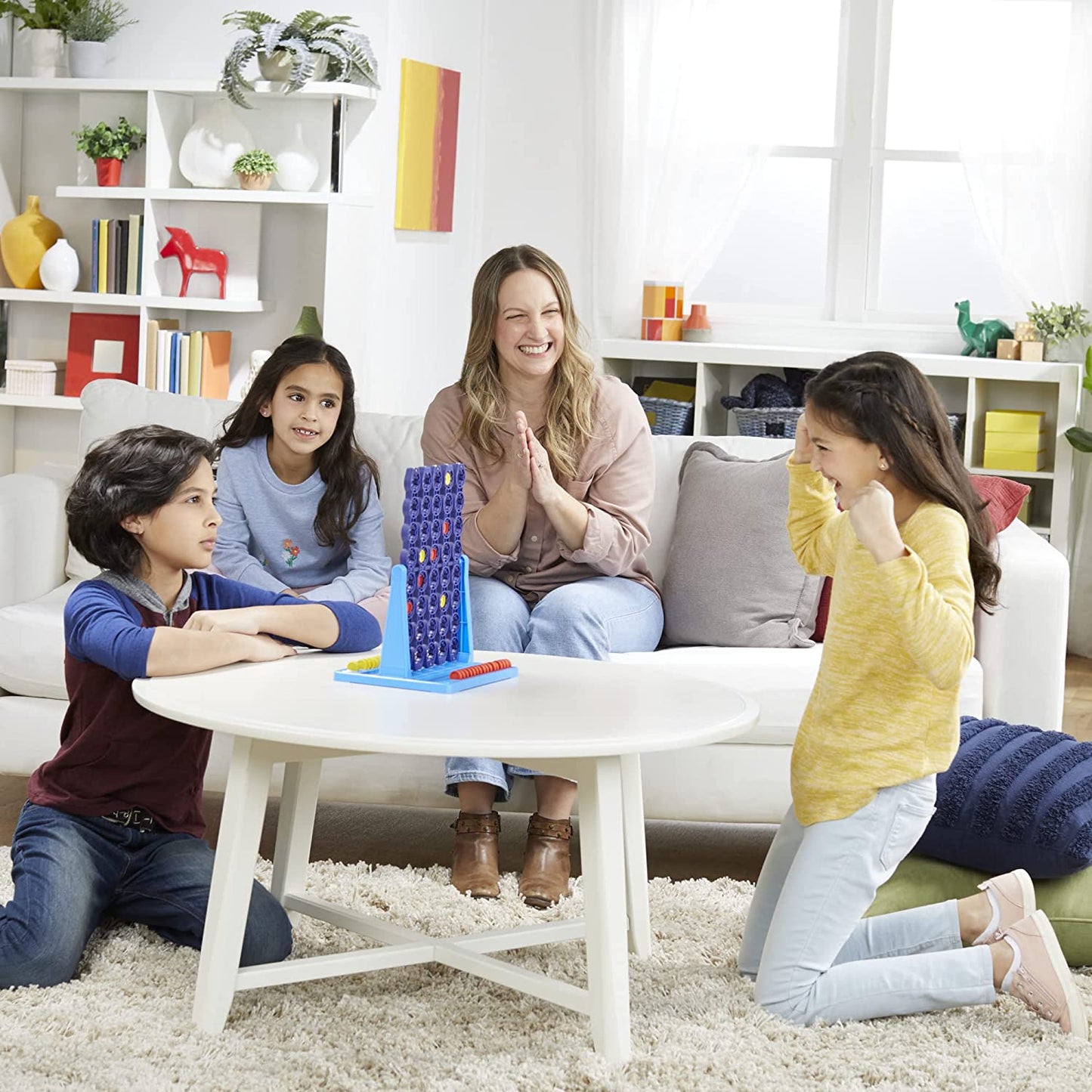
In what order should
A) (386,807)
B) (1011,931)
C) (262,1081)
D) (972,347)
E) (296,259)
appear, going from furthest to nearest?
(972,347), (296,259), (386,807), (1011,931), (262,1081)

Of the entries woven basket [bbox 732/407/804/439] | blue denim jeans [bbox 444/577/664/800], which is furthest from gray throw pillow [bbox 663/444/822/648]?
woven basket [bbox 732/407/804/439]

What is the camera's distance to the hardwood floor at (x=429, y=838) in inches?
112

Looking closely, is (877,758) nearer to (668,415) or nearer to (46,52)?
(668,415)

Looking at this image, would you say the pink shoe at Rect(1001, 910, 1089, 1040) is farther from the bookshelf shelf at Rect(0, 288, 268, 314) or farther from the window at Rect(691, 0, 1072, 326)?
the window at Rect(691, 0, 1072, 326)

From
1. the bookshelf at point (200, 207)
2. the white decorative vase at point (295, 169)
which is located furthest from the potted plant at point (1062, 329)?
the white decorative vase at point (295, 169)

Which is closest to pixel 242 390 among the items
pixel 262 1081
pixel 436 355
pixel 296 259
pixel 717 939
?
pixel 296 259

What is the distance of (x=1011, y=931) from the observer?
81.3 inches

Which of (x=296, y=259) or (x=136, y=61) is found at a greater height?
(x=136, y=61)

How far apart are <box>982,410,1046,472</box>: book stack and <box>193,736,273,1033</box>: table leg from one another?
3561 mm

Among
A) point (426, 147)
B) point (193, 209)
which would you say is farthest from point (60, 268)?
point (426, 147)

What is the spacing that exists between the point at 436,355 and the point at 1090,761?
3.36 meters

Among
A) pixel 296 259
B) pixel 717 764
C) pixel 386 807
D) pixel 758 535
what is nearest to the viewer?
pixel 717 764

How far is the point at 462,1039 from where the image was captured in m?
2.00

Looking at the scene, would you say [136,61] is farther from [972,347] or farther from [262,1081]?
[262,1081]
